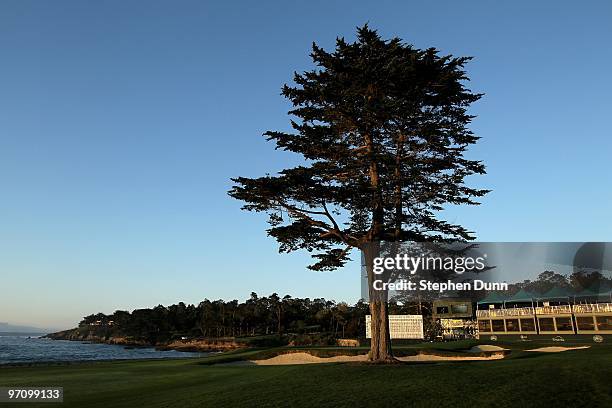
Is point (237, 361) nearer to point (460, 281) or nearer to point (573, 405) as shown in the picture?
point (460, 281)

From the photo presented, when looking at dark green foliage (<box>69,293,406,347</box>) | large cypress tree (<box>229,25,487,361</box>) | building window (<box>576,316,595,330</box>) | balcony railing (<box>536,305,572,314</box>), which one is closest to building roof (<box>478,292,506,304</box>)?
balcony railing (<box>536,305,572,314</box>)

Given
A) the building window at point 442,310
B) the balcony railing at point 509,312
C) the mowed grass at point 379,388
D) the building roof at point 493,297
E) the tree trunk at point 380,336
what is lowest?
the mowed grass at point 379,388

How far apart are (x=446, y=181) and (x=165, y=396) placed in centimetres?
1543

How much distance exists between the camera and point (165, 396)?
1552 centimetres

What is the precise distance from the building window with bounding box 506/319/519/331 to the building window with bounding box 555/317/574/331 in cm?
503

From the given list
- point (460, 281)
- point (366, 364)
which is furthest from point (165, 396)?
point (460, 281)

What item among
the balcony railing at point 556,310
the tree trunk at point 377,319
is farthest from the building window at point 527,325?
the tree trunk at point 377,319

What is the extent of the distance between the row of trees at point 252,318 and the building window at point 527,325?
176ft

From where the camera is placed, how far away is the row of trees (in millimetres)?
127312

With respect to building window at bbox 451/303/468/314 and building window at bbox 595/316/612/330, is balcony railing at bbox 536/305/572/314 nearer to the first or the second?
building window at bbox 595/316/612/330

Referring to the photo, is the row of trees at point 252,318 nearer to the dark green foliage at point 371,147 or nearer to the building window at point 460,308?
the building window at point 460,308

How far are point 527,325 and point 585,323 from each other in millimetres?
7120

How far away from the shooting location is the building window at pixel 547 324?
47.4 meters

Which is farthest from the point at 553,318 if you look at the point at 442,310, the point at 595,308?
the point at 442,310
